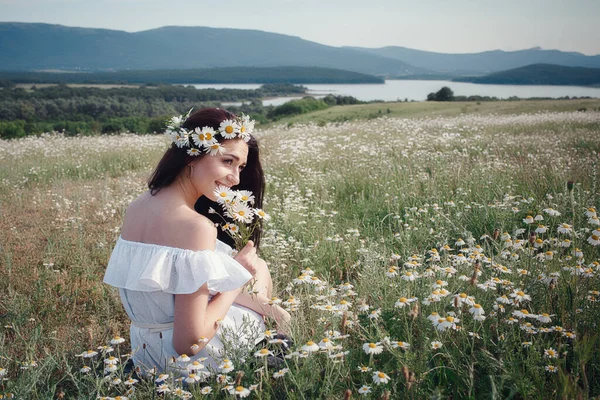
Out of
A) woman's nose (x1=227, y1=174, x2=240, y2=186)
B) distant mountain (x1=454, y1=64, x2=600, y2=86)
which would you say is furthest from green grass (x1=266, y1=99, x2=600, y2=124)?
distant mountain (x1=454, y1=64, x2=600, y2=86)

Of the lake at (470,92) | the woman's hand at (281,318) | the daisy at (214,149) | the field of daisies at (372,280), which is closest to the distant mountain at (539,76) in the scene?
the lake at (470,92)

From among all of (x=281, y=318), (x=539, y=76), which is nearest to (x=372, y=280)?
(x=281, y=318)

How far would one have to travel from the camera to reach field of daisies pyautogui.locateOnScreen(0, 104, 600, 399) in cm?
195

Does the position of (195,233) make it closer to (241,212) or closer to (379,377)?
(241,212)

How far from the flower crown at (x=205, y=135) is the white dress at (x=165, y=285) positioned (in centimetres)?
61

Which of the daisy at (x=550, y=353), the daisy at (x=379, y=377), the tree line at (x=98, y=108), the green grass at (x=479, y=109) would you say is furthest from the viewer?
the tree line at (x=98, y=108)

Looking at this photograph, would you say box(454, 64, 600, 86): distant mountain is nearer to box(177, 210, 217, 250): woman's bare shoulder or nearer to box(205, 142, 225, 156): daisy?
box(205, 142, 225, 156): daisy

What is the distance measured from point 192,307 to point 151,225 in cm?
51

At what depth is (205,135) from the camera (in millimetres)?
2408

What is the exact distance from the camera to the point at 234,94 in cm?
8438

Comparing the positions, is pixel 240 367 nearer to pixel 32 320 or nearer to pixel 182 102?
pixel 32 320

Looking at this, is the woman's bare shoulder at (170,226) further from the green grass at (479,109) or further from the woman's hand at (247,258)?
the green grass at (479,109)

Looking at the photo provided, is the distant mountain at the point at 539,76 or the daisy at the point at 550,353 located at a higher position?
the distant mountain at the point at 539,76

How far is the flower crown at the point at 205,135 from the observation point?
2.40m
